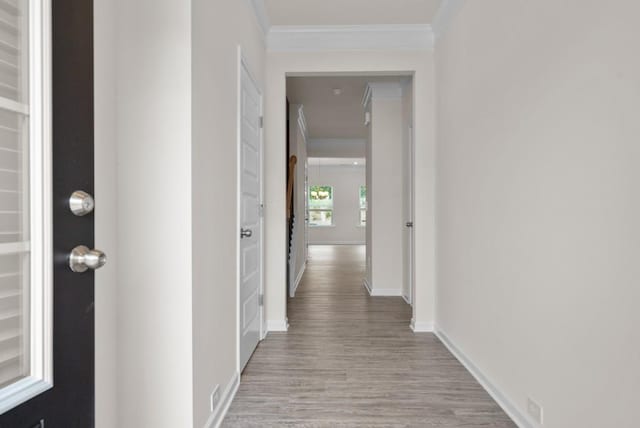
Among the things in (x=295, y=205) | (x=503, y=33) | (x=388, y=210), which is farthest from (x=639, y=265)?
(x=295, y=205)

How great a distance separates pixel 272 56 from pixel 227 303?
7.92ft

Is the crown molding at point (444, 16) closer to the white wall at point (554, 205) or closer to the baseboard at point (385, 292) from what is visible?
the white wall at point (554, 205)

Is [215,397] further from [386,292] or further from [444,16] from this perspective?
[386,292]

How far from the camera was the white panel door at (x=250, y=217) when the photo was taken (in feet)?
9.10

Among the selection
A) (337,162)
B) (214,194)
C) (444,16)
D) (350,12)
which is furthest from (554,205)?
(337,162)

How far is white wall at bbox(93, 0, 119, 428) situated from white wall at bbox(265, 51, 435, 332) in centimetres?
243

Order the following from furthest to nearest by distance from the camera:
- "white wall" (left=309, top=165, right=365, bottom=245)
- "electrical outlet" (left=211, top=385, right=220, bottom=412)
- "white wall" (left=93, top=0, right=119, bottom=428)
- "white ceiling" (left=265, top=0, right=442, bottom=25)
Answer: "white wall" (left=309, top=165, right=365, bottom=245), "white ceiling" (left=265, top=0, right=442, bottom=25), "electrical outlet" (left=211, top=385, right=220, bottom=412), "white wall" (left=93, top=0, right=119, bottom=428)

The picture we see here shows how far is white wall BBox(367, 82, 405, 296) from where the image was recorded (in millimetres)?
5414

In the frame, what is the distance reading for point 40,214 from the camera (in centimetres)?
78

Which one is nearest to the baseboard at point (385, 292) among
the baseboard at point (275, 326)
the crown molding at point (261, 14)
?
the baseboard at point (275, 326)

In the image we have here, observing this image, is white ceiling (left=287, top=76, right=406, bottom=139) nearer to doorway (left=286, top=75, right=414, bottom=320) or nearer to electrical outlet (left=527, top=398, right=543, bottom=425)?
doorway (left=286, top=75, right=414, bottom=320)

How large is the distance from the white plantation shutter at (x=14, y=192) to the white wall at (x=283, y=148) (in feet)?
9.98

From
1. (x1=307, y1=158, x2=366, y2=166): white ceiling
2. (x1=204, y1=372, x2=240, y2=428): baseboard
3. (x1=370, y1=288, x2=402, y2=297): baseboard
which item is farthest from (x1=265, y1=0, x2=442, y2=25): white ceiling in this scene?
(x1=307, y1=158, x2=366, y2=166): white ceiling

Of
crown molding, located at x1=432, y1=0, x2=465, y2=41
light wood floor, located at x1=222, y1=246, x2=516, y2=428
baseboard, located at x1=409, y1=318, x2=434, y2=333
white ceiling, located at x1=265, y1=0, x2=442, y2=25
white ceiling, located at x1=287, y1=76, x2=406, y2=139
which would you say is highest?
white ceiling, located at x1=287, y1=76, x2=406, y2=139
